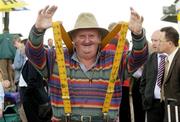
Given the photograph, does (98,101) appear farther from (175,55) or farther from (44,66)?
(175,55)

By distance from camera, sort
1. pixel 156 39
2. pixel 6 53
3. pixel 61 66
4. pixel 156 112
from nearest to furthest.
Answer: pixel 61 66, pixel 156 39, pixel 156 112, pixel 6 53

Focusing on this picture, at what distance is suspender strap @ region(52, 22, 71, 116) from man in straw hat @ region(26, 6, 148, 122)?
0.07 metres

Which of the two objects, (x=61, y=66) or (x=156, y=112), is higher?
(x=61, y=66)

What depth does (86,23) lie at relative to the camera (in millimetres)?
4113

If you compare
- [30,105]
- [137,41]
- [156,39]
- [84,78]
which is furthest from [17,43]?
[137,41]

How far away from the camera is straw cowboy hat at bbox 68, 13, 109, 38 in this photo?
408 centimetres

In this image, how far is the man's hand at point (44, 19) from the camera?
12.5 ft

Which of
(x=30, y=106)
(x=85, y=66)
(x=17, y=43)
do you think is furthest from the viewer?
(x=17, y=43)

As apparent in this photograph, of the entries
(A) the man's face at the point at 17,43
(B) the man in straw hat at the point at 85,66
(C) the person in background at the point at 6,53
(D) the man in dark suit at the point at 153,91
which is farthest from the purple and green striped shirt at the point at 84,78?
(C) the person in background at the point at 6,53

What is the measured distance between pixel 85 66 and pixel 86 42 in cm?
20

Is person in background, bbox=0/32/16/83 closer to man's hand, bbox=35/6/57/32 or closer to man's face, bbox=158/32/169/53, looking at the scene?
man's face, bbox=158/32/169/53

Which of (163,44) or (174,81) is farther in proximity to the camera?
(163,44)

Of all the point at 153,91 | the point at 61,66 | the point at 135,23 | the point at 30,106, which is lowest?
the point at 30,106

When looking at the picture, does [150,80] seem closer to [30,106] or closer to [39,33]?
[30,106]
